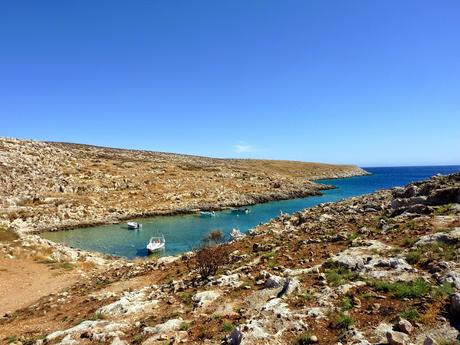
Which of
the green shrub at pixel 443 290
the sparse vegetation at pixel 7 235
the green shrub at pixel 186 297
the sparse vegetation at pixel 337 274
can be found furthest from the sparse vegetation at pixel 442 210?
the sparse vegetation at pixel 7 235

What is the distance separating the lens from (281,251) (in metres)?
18.9

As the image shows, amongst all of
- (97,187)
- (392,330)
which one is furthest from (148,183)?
(392,330)

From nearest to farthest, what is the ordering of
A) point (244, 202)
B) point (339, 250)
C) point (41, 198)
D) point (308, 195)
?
point (339, 250) < point (41, 198) < point (244, 202) < point (308, 195)

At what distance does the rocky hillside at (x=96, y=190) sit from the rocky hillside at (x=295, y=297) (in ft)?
120

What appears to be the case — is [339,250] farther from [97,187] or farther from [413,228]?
[97,187]

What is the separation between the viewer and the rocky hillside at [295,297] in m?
9.45

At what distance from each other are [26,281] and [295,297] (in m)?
20.3

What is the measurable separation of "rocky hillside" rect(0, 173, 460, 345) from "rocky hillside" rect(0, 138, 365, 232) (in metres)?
36.7

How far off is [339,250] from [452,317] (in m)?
8.17

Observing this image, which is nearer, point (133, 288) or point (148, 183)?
point (133, 288)

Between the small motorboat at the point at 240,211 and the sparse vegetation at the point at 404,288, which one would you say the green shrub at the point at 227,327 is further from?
the small motorboat at the point at 240,211

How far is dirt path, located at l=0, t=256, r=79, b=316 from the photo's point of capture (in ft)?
65.5

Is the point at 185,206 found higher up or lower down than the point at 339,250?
lower down

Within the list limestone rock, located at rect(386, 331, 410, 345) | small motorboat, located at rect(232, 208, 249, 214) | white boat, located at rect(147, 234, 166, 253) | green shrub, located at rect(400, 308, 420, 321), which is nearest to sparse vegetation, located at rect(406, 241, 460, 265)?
green shrub, located at rect(400, 308, 420, 321)
